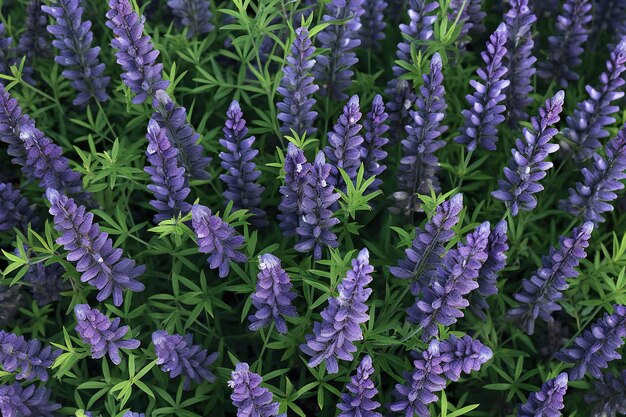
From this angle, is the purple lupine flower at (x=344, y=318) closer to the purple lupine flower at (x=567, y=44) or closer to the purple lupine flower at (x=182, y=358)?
the purple lupine flower at (x=182, y=358)

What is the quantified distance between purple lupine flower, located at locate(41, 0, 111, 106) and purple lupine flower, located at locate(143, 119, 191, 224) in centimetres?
69

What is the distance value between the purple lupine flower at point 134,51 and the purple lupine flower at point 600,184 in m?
1.82

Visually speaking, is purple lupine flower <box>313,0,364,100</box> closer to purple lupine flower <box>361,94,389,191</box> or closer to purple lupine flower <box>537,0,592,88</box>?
purple lupine flower <box>361,94,389,191</box>

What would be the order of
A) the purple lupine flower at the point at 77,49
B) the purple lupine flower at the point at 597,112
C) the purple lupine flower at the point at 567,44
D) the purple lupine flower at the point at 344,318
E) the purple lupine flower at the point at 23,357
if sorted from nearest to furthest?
the purple lupine flower at the point at 344,318 < the purple lupine flower at the point at 23,357 < the purple lupine flower at the point at 597,112 < the purple lupine flower at the point at 77,49 < the purple lupine flower at the point at 567,44

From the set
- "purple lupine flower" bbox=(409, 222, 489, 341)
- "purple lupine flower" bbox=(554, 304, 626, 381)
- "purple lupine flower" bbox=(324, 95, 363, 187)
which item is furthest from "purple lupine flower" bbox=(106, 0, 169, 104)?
"purple lupine flower" bbox=(554, 304, 626, 381)

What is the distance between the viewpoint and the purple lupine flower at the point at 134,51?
2.77 metres

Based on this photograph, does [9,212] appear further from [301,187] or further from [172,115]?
[301,187]

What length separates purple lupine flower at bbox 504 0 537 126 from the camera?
3.19 m

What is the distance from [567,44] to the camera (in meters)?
3.66

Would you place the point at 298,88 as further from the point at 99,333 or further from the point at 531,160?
the point at 99,333

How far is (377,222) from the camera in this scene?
12.3 ft

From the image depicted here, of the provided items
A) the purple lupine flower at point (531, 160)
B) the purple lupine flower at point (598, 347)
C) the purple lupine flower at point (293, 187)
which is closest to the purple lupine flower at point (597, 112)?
the purple lupine flower at point (531, 160)

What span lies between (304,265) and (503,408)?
1.14 m

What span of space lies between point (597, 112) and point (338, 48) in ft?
3.88
